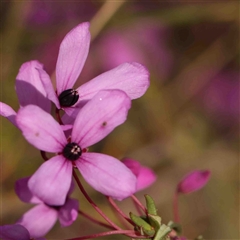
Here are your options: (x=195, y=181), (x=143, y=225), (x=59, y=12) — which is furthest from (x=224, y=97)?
(x=143, y=225)

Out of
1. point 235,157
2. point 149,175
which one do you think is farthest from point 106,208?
point 149,175

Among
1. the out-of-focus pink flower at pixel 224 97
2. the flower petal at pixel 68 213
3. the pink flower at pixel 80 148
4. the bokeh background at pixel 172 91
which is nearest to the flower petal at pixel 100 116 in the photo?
the pink flower at pixel 80 148

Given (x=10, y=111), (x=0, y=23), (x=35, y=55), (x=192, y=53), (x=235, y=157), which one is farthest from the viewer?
(x=192, y=53)

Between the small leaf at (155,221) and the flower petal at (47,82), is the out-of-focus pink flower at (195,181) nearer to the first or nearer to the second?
the small leaf at (155,221)

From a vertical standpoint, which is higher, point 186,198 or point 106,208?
point 186,198

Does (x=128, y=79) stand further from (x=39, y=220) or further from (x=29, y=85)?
(x=39, y=220)

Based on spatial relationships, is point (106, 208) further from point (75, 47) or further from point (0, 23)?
point (75, 47)
